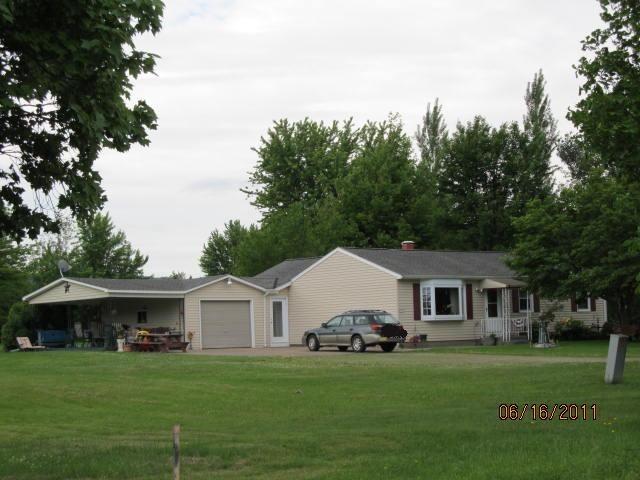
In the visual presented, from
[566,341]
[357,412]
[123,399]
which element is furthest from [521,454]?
[566,341]

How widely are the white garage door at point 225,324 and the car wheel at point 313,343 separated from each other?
5.31 meters

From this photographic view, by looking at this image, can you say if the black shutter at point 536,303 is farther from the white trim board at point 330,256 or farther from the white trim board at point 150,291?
the white trim board at point 150,291

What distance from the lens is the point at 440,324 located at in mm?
37656

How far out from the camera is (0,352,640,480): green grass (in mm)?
9734

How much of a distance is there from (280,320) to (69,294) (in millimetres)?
9103

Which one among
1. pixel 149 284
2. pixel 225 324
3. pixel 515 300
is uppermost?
pixel 149 284

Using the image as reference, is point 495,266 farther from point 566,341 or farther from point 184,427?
point 184,427

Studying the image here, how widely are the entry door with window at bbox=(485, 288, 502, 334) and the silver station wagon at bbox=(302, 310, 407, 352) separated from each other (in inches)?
262

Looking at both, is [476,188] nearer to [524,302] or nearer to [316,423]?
[524,302]

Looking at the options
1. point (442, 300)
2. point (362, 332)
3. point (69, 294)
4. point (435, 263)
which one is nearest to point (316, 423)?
point (362, 332)

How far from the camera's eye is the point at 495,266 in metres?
42.1

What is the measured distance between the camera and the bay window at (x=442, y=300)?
3744cm

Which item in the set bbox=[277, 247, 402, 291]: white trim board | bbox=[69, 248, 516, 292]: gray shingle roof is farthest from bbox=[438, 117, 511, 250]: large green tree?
bbox=[277, 247, 402, 291]: white trim board
